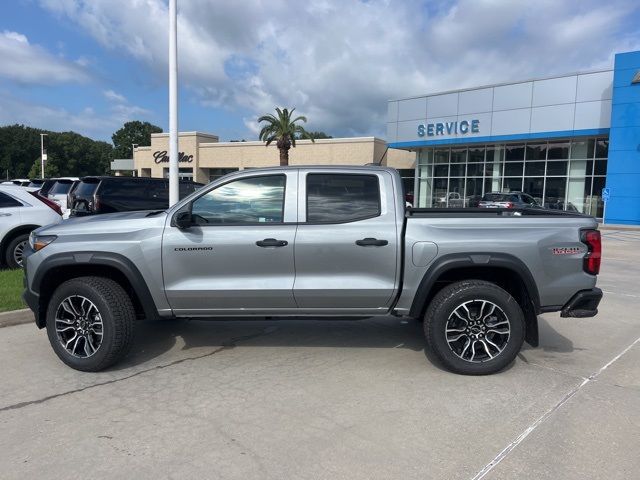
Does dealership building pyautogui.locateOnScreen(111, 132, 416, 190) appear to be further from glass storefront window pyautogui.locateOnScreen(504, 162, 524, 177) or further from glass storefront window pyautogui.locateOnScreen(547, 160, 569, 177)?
glass storefront window pyautogui.locateOnScreen(547, 160, 569, 177)

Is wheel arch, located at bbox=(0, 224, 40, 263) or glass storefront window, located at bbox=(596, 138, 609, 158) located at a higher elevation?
glass storefront window, located at bbox=(596, 138, 609, 158)

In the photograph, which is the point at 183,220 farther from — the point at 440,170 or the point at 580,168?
the point at 440,170

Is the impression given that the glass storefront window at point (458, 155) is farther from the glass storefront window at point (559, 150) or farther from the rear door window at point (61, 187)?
the rear door window at point (61, 187)

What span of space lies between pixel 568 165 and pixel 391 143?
11522 millimetres

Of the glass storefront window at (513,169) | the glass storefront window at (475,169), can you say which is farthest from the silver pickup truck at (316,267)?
the glass storefront window at (475,169)

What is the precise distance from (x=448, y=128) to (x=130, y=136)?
10719cm

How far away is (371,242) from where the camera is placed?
447 centimetres

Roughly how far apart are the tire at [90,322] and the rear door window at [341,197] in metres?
1.88

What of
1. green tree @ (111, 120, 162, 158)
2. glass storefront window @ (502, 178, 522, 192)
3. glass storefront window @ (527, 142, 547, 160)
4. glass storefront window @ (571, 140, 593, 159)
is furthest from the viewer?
green tree @ (111, 120, 162, 158)

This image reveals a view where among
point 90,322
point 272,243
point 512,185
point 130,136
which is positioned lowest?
point 90,322

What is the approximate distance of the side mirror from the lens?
4430 millimetres

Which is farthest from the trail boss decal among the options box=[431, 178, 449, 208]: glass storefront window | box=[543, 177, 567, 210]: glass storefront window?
box=[431, 178, 449, 208]: glass storefront window

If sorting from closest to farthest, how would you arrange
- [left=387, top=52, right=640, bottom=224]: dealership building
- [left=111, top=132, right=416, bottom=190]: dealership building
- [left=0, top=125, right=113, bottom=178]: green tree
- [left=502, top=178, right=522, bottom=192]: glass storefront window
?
[left=387, top=52, right=640, bottom=224]: dealership building, [left=502, top=178, right=522, bottom=192]: glass storefront window, [left=111, top=132, right=416, bottom=190]: dealership building, [left=0, top=125, right=113, bottom=178]: green tree

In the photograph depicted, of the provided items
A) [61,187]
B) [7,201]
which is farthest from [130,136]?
[7,201]
